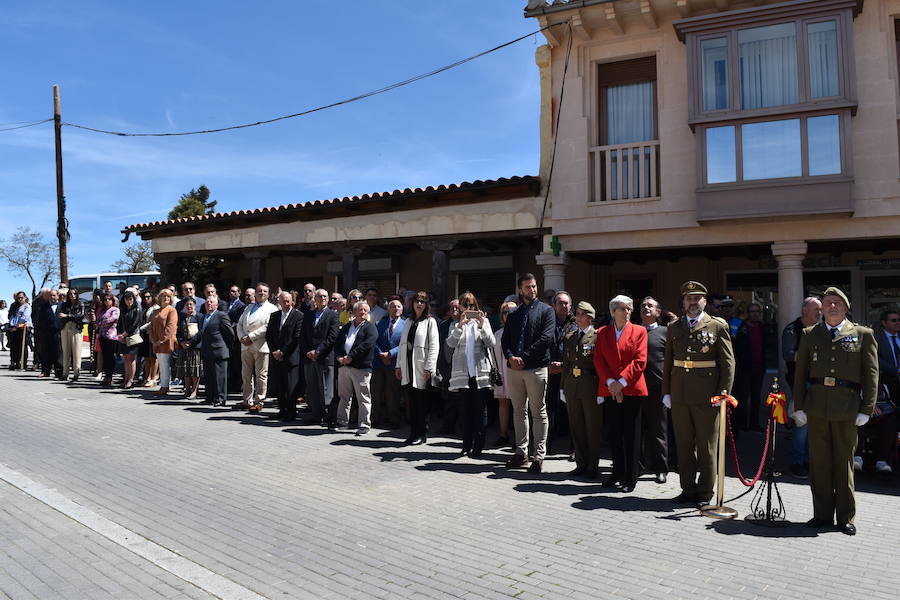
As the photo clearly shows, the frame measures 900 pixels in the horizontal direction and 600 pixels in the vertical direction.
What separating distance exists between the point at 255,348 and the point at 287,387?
3.48 feet

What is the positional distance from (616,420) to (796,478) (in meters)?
2.15

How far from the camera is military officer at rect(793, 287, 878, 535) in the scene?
5121 mm

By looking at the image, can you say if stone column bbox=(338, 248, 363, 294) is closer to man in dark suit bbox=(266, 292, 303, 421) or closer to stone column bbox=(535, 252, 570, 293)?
man in dark suit bbox=(266, 292, 303, 421)

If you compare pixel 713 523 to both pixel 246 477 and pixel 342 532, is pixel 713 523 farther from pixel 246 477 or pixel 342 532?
pixel 246 477

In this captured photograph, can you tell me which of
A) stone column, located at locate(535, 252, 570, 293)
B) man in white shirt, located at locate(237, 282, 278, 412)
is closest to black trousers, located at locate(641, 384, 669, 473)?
stone column, located at locate(535, 252, 570, 293)

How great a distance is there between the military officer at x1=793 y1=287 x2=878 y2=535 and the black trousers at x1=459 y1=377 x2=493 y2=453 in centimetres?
340

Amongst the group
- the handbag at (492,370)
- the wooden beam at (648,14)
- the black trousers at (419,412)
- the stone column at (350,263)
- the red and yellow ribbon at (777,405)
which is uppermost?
the wooden beam at (648,14)

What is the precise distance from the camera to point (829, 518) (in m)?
5.18

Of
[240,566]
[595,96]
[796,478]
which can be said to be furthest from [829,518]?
[595,96]

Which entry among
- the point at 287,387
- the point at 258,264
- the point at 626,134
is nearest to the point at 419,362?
the point at 287,387

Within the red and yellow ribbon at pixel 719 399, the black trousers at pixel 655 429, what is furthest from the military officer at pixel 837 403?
the black trousers at pixel 655 429

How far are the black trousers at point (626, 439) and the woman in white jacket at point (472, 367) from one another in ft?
5.32

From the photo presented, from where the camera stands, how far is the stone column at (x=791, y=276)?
32.9 ft

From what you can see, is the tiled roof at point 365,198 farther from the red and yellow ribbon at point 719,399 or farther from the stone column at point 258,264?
the red and yellow ribbon at point 719,399
